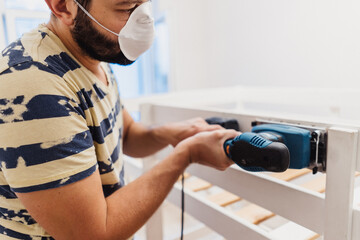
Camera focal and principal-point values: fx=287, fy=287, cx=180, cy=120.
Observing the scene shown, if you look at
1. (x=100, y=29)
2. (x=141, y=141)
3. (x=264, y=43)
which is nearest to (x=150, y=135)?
(x=141, y=141)

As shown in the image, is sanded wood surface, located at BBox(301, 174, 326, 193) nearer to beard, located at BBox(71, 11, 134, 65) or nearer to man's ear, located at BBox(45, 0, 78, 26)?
beard, located at BBox(71, 11, 134, 65)

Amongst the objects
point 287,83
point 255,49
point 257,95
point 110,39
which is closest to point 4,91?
point 110,39

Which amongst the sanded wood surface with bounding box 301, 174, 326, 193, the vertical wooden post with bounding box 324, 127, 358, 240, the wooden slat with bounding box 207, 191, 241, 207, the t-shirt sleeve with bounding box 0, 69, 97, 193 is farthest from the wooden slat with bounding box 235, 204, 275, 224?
the t-shirt sleeve with bounding box 0, 69, 97, 193

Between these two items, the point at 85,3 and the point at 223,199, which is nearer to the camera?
the point at 85,3

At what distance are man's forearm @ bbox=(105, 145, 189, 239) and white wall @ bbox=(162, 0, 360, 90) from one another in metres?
0.55

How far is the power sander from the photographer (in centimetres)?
51

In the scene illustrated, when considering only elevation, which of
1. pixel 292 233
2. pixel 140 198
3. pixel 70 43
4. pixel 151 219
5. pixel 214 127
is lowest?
pixel 151 219

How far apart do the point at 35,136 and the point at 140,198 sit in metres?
0.24

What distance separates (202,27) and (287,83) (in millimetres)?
1274

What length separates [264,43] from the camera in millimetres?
2201

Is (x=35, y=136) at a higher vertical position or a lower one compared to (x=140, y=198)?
higher

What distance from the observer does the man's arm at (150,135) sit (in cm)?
82

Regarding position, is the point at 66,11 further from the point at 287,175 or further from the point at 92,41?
the point at 287,175

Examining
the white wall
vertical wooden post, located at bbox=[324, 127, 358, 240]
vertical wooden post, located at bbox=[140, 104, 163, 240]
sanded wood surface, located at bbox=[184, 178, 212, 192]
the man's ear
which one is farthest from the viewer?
sanded wood surface, located at bbox=[184, 178, 212, 192]
